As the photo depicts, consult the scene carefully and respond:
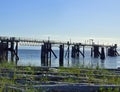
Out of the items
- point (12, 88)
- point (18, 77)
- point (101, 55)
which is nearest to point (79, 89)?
point (12, 88)

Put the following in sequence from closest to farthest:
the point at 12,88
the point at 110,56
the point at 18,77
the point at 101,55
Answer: the point at 12,88 < the point at 18,77 < the point at 101,55 < the point at 110,56

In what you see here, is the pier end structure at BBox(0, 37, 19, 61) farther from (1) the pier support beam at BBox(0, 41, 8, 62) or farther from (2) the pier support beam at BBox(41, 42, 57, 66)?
(2) the pier support beam at BBox(41, 42, 57, 66)

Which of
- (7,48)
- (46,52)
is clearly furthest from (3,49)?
(46,52)

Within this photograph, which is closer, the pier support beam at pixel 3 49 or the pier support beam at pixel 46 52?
the pier support beam at pixel 3 49

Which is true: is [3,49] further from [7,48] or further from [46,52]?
[46,52]

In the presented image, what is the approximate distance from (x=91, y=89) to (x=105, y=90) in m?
0.31

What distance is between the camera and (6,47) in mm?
48531

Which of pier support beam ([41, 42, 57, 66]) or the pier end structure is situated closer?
the pier end structure

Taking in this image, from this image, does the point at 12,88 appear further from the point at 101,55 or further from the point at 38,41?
the point at 101,55

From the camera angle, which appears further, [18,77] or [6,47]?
[6,47]

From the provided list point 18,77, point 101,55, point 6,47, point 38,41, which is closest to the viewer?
point 18,77

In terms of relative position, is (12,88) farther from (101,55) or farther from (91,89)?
(101,55)

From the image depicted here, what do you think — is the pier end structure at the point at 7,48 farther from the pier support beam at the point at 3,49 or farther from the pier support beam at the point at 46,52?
the pier support beam at the point at 46,52

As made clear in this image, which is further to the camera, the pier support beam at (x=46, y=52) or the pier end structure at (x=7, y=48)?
the pier support beam at (x=46, y=52)
